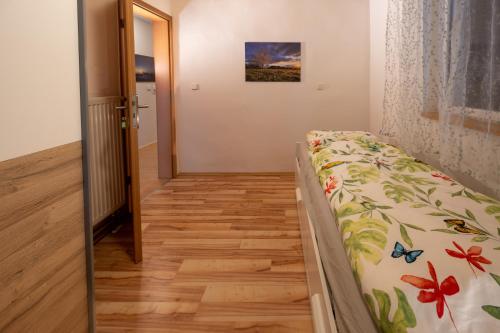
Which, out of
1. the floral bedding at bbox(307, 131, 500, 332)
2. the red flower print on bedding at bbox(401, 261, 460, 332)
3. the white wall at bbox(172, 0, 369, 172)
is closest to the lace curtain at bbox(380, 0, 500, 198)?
the floral bedding at bbox(307, 131, 500, 332)

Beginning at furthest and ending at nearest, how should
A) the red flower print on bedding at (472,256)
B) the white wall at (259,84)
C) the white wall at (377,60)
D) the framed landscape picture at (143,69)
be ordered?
the framed landscape picture at (143,69) → the white wall at (259,84) → the white wall at (377,60) → the red flower print on bedding at (472,256)

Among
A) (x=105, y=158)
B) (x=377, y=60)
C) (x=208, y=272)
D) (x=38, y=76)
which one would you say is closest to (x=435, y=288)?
(x=38, y=76)

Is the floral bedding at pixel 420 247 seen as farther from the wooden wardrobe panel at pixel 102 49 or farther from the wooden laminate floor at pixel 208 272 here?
the wooden wardrobe panel at pixel 102 49

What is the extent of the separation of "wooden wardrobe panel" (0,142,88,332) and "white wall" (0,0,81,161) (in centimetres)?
7

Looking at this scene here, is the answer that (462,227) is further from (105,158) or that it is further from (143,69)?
(143,69)

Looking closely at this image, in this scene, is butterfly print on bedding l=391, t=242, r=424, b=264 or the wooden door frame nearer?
butterfly print on bedding l=391, t=242, r=424, b=264

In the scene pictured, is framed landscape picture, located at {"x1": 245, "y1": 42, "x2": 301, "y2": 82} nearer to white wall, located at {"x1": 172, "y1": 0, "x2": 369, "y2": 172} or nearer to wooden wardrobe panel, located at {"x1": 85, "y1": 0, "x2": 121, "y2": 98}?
white wall, located at {"x1": 172, "y1": 0, "x2": 369, "y2": 172}

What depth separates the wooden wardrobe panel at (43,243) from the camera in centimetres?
143

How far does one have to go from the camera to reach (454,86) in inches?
77.0

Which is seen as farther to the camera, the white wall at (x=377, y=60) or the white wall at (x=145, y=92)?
the white wall at (x=145, y=92)

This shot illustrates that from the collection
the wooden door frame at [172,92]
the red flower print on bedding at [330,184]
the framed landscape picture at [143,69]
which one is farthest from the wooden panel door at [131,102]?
the framed landscape picture at [143,69]

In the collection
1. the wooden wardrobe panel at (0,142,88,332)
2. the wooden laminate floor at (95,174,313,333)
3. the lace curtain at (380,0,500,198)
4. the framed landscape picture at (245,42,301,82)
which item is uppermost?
the framed landscape picture at (245,42,301,82)

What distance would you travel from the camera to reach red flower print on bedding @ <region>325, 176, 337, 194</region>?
6.96 feet

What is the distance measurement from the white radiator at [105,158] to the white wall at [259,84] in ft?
6.37
